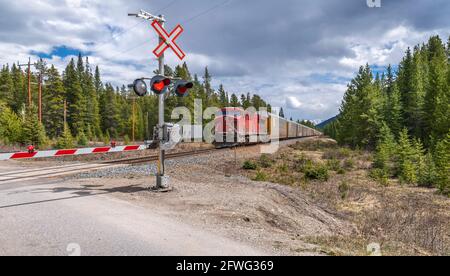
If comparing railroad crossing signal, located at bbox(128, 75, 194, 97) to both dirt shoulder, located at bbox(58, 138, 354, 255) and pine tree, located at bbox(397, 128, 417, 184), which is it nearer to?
dirt shoulder, located at bbox(58, 138, 354, 255)

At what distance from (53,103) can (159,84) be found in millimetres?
59073

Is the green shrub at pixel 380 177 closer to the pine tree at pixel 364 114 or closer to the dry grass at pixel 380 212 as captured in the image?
the dry grass at pixel 380 212

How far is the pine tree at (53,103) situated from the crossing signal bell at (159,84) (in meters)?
56.7

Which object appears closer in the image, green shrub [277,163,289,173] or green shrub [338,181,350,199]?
green shrub [338,181,350,199]

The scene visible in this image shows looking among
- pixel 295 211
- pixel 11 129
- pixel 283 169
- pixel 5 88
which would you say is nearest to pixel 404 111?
pixel 283 169

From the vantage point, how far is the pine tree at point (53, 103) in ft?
195

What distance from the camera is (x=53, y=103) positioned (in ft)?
197

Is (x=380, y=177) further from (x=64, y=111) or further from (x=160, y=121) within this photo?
(x=64, y=111)

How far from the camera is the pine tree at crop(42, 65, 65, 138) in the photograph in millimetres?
59406

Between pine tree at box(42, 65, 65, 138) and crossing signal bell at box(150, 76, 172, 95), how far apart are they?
2231 inches

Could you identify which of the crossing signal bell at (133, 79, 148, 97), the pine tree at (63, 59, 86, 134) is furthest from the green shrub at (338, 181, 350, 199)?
the pine tree at (63, 59, 86, 134)
